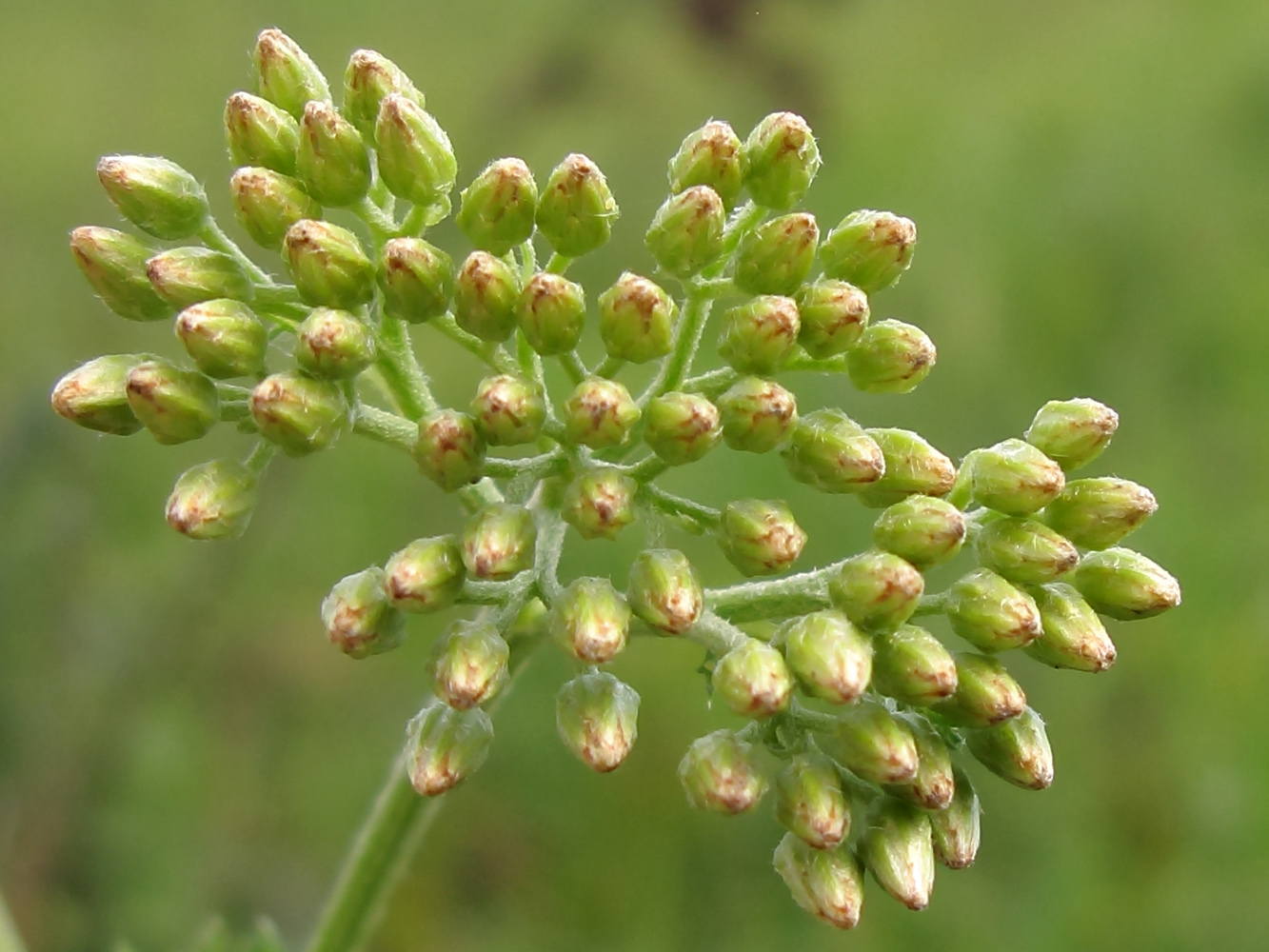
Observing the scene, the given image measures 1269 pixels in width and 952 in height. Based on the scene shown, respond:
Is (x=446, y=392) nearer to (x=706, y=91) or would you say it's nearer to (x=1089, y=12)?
(x=706, y=91)

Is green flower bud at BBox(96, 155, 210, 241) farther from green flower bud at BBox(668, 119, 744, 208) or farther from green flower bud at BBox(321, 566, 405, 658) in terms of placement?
green flower bud at BBox(668, 119, 744, 208)

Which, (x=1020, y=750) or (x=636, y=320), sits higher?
(x=636, y=320)

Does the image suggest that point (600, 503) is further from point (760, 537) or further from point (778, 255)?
point (778, 255)

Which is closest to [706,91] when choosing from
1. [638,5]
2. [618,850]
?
[638,5]

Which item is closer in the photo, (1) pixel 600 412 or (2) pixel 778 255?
(1) pixel 600 412

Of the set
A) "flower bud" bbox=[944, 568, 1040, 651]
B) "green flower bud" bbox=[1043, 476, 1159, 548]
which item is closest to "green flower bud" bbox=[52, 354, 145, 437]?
"flower bud" bbox=[944, 568, 1040, 651]

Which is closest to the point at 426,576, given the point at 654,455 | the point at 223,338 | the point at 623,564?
the point at 654,455

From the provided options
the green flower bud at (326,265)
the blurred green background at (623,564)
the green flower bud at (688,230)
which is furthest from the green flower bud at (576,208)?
the blurred green background at (623,564)
